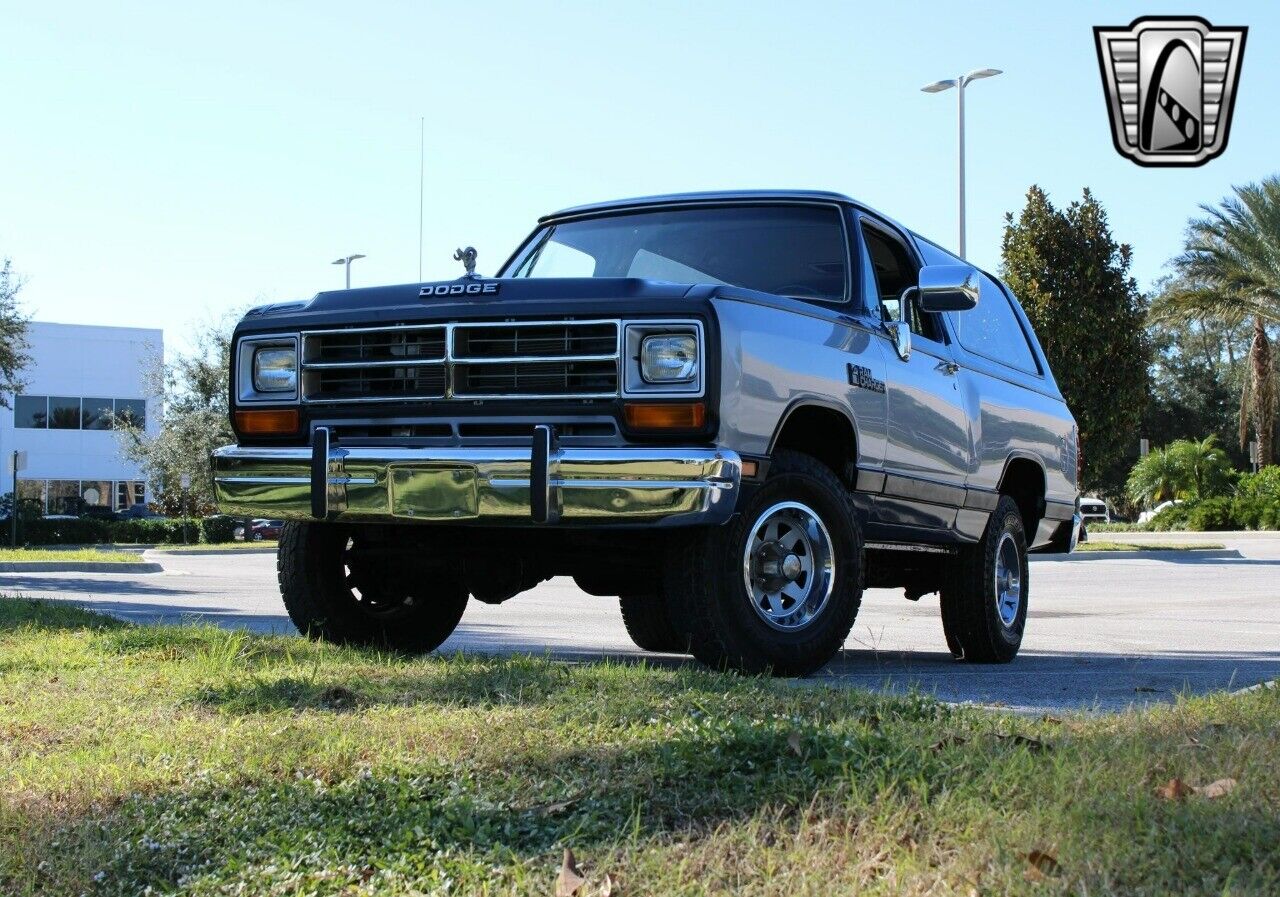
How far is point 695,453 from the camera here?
5.57m

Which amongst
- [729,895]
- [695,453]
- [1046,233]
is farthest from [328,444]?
[1046,233]

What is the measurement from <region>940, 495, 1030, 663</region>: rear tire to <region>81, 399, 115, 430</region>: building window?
55159mm

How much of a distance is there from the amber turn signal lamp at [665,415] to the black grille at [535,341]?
245 mm

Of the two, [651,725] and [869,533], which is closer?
[651,725]

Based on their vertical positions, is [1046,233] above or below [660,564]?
above

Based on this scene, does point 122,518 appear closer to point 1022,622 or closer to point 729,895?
point 1022,622

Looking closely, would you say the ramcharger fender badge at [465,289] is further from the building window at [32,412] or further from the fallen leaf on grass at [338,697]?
the building window at [32,412]

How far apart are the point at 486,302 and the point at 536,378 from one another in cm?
36

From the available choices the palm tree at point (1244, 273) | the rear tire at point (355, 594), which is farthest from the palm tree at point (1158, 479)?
the rear tire at point (355, 594)

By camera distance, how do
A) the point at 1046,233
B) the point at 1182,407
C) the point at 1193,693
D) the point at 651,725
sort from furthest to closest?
1. the point at 1182,407
2. the point at 1046,233
3. the point at 1193,693
4. the point at 651,725

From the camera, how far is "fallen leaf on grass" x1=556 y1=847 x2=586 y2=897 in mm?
3148

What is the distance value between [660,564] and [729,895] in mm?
3190

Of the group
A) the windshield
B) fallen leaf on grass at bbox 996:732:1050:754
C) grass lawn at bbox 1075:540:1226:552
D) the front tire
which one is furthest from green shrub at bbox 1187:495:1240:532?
fallen leaf on grass at bbox 996:732:1050:754

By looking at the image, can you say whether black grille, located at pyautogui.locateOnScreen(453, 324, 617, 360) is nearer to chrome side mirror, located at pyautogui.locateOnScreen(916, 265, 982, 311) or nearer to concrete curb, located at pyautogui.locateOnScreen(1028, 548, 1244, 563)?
chrome side mirror, located at pyautogui.locateOnScreen(916, 265, 982, 311)
